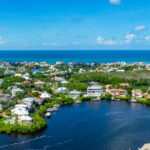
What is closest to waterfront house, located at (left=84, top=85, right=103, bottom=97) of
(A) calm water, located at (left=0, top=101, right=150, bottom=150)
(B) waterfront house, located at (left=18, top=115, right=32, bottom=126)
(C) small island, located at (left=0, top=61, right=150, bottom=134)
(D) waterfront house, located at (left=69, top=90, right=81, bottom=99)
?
(C) small island, located at (left=0, top=61, right=150, bottom=134)

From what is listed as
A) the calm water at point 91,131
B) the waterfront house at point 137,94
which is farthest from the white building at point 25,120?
the waterfront house at point 137,94

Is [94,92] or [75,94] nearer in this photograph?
[75,94]

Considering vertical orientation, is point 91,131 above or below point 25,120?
below

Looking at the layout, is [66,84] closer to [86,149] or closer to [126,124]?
[126,124]

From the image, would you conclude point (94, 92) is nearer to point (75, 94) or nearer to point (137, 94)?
point (75, 94)

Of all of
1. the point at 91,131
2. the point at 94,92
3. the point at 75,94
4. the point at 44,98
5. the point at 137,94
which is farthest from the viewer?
the point at 94,92

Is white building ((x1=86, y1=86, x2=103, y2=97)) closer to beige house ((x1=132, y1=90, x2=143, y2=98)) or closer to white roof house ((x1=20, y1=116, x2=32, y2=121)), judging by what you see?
beige house ((x1=132, y1=90, x2=143, y2=98))

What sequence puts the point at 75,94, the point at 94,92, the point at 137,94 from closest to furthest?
1. the point at 137,94
2. the point at 75,94
3. the point at 94,92

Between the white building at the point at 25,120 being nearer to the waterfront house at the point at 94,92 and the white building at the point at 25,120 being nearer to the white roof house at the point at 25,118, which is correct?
the white roof house at the point at 25,118

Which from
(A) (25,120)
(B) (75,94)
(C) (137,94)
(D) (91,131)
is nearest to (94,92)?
(B) (75,94)
